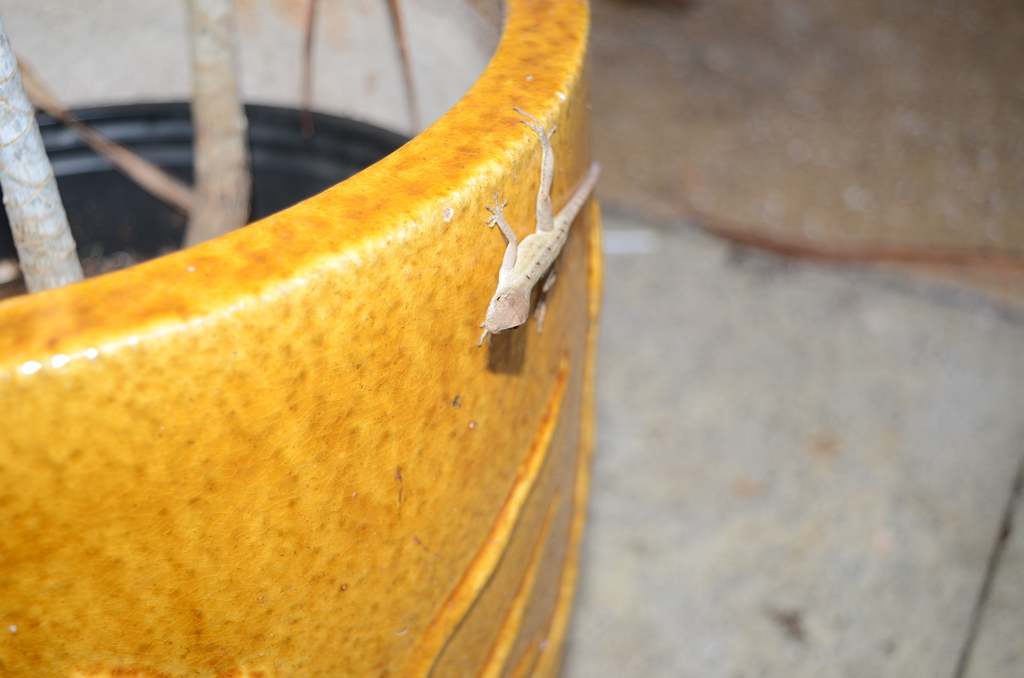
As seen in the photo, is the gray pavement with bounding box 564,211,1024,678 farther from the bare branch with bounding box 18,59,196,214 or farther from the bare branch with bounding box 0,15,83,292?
the bare branch with bounding box 0,15,83,292

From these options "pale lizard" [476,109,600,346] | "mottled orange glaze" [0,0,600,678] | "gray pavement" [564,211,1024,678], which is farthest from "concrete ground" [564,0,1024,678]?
"pale lizard" [476,109,600,346]

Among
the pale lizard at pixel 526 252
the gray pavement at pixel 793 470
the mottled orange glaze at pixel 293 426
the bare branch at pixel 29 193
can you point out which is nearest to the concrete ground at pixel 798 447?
the gray pavement at pixel 793 470

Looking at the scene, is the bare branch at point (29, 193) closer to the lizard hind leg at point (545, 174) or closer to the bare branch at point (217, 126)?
the bare branch at point (217, 126)

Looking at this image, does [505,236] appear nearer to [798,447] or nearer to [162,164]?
[162,164]

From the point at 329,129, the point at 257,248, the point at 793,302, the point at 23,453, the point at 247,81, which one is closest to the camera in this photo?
the point at 23,453

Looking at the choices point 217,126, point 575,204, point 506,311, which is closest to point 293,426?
point 506,311

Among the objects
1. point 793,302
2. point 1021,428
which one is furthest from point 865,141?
point 1021,428

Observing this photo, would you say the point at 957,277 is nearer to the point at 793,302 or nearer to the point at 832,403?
the point at 793,302
